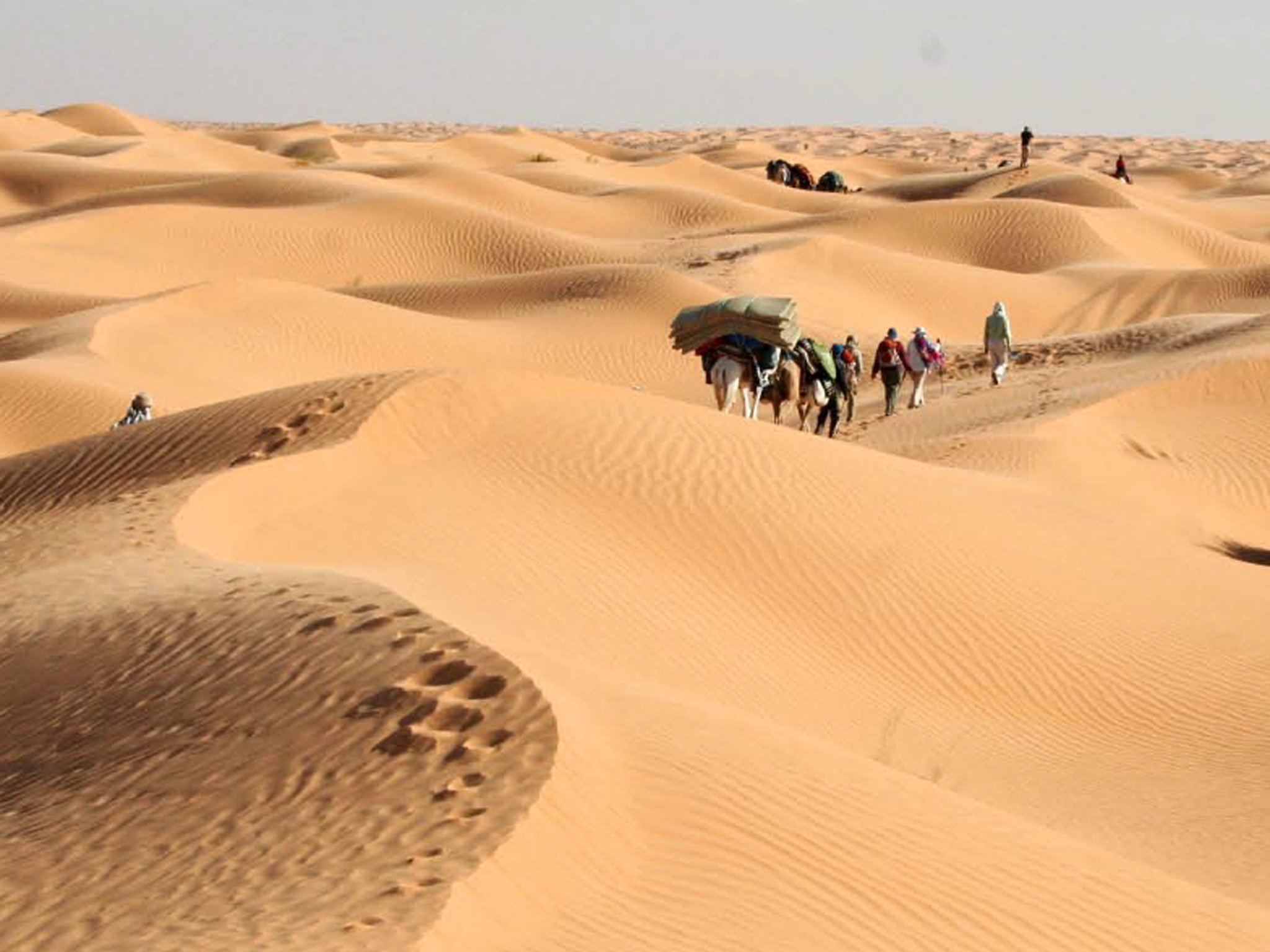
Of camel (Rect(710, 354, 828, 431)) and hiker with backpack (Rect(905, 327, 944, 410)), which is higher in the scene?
camel (Rect(710, 354, 828, 431))

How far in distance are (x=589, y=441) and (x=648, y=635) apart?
381 cm

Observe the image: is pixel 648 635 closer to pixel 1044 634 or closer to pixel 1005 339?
pixel 1044 634

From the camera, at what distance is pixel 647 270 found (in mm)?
32875

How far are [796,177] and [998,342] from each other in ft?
115

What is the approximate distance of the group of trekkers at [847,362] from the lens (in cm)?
2014

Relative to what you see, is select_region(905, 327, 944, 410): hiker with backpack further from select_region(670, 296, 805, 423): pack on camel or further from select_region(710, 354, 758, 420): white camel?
select_region(710, 354, 758, 420): white camel

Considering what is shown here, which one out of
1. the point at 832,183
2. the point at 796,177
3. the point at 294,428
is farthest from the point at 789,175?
the point at 294,428

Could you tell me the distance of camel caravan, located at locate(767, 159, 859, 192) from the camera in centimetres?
5725

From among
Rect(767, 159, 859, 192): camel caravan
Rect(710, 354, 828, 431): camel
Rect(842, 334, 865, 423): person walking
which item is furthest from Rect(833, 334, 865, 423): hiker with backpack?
Rect(767, 159, 859, 192): camel caravan

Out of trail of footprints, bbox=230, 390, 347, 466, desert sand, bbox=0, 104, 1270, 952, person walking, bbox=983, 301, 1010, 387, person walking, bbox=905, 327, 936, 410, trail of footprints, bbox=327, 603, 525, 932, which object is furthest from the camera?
person walking, bbox=983, 301, 1010, 387

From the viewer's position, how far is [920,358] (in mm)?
23984

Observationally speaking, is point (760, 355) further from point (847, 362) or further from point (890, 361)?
point (890, 361)

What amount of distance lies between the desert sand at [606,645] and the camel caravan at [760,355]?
121 centimetres

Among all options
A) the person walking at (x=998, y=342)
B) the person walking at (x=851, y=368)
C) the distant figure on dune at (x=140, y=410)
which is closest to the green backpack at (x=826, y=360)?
the person walking at (x=851, y=368)
